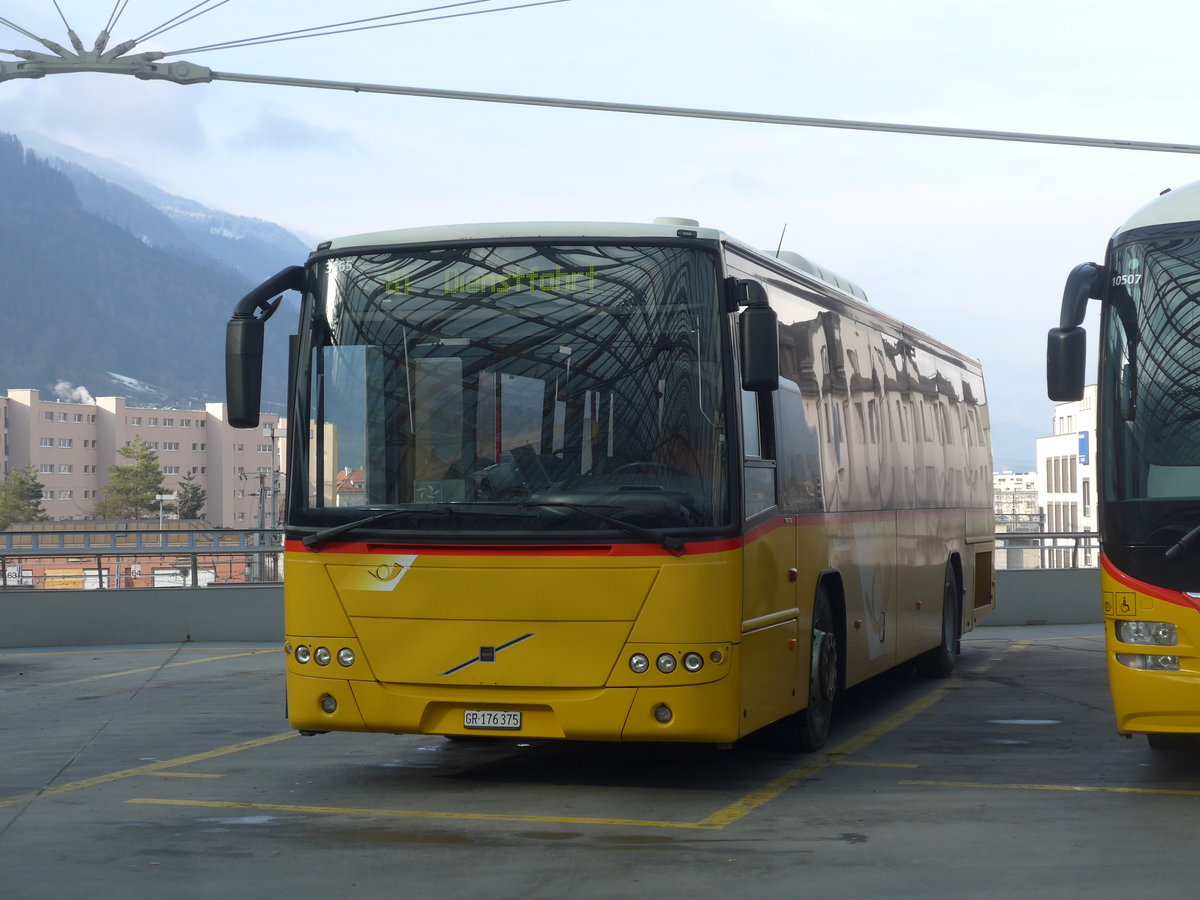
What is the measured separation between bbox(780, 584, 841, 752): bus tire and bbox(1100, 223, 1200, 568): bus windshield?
7.86ft

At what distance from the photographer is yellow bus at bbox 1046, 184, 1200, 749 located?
8.67 metres

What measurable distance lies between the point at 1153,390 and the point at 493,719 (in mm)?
3972

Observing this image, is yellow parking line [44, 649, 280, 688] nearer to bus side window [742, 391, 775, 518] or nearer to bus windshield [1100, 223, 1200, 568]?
bus side window [742, 391, 775, 518]

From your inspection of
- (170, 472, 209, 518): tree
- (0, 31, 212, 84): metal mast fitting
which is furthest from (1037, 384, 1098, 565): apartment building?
(170, 472, 209, 518): tree

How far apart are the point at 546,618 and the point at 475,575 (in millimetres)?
451

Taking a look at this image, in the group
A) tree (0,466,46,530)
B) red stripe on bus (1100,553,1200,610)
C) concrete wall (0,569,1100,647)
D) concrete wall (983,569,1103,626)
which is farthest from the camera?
tree (0,466,46,530)

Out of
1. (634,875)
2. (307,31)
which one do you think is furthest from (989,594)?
(634,875)

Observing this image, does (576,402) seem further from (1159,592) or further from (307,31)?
(307,31)

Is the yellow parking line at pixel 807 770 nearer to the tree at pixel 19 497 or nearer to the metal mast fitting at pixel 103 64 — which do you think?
the metal mast fitting at pixel 103 64

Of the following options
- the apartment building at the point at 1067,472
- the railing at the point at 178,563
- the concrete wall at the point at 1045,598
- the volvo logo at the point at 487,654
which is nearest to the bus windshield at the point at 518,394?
the volvo logo at the point at 487,654

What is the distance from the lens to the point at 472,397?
8.98 metres

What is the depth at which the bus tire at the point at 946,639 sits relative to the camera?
16156 millimetres

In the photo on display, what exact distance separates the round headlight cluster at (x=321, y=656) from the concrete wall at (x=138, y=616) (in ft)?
44.9

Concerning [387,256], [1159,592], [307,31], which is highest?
[307,31]
